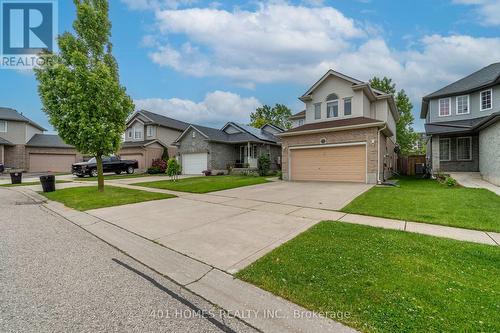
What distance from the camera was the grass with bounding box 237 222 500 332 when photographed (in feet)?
7.99

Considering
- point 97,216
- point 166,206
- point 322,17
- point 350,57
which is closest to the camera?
point 97,216

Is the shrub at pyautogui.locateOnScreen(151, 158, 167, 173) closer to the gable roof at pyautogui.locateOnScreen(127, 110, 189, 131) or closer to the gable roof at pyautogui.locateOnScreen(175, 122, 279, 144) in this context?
the gable roof at pyautogui.locateOnScreen(175, 122, 279, 144)

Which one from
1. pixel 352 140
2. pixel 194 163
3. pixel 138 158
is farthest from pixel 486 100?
pixel 138 158

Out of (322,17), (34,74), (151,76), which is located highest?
(322,17)

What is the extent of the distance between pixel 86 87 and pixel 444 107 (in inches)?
972

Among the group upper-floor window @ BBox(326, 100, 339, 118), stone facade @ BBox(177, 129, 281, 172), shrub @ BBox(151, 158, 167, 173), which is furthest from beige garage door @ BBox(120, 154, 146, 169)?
upper-floor window @ BBox(326, 100, 339, 118)

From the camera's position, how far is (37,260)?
4.09m

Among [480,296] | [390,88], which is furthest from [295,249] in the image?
[390,88]

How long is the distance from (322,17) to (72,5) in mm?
12915

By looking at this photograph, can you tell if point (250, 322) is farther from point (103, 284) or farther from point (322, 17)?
point (322, 17)

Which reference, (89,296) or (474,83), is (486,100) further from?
(89,296)

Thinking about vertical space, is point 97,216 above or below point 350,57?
below

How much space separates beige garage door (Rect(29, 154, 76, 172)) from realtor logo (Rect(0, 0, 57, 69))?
24666 millimetres

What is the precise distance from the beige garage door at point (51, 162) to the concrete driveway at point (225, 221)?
30510mm
